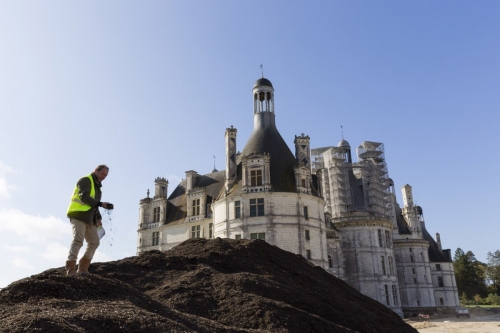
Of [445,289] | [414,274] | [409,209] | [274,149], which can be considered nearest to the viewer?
[274,149]

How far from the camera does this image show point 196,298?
8.79m

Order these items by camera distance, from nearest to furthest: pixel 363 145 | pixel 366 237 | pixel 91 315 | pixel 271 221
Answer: pixel 91 315
pixel 271 221
pixel 366 237
pixel 363 145

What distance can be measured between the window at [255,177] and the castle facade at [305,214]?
8 centimetres

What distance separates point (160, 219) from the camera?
40500 millimetres

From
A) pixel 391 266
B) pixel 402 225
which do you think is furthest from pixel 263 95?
pixel 402 225

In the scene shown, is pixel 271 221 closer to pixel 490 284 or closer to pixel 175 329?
pixel 175 329

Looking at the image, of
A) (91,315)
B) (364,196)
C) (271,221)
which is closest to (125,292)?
(91,315)

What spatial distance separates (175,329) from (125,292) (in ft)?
5.85

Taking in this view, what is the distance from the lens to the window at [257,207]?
31.4 metres

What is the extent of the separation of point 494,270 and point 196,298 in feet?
302

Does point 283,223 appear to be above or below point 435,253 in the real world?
above

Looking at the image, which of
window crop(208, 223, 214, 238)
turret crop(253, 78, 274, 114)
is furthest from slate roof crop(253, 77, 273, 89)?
window crop(208, 223, 214, 238)

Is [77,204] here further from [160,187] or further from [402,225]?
[402,225]

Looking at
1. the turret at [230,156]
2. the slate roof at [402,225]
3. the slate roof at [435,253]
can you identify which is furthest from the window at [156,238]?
the slate roof at [435,253]
